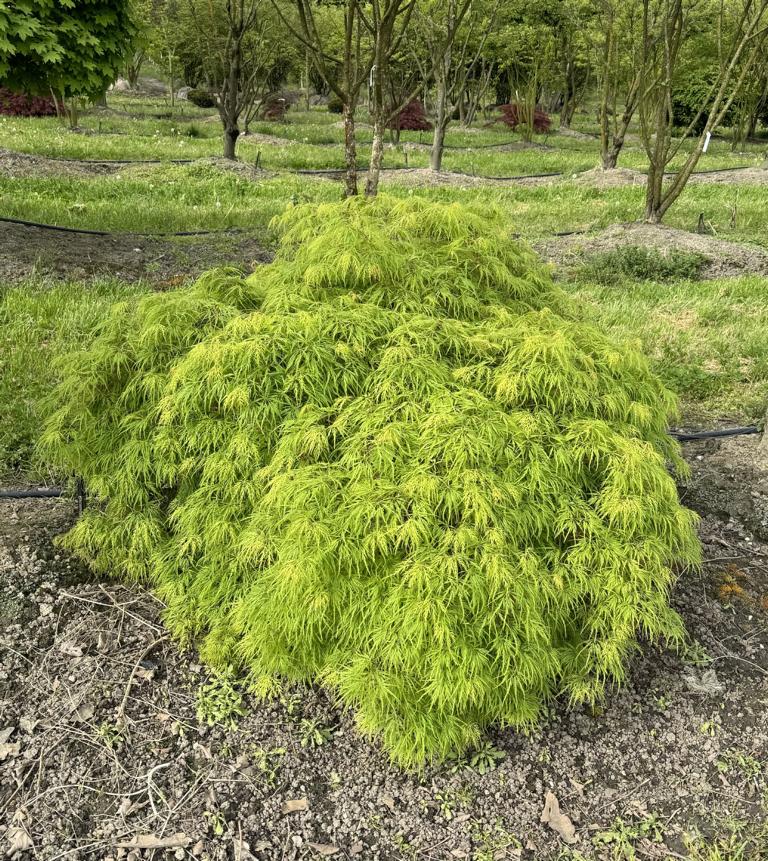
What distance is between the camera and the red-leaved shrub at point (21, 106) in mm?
23078

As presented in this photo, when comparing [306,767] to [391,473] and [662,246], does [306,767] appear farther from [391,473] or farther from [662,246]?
[662,246]

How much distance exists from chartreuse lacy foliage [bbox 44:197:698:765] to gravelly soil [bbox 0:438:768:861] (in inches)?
7.8

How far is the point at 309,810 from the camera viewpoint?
231 cm

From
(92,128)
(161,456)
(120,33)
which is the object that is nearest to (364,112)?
(92,128)

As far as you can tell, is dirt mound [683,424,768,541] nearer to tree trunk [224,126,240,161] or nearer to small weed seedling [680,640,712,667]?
small weed seedling [680,640,712,667]

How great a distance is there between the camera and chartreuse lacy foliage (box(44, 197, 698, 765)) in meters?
2.24

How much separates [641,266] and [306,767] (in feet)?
25.6

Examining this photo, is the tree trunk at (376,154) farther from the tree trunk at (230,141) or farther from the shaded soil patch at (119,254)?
the tree trunk at (230,141)

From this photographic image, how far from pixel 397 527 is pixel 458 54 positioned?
84.7ft

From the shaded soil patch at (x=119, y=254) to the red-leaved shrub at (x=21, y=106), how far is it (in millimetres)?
18864

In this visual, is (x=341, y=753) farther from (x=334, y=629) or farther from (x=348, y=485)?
(x=348, y=485)

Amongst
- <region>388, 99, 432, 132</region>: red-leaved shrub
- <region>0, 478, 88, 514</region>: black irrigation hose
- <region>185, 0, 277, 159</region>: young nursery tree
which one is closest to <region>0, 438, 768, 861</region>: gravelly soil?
<region>0, 478, 88, 514</region>: black irrigation hose

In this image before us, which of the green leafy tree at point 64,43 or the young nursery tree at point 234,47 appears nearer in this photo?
the green leafy tree at point 64,43

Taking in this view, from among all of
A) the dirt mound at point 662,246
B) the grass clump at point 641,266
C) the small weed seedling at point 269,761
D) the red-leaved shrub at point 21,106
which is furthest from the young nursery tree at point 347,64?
the red-leaved shrub at point 21,106
